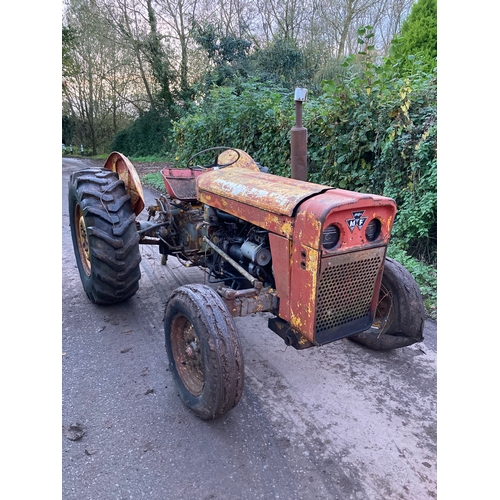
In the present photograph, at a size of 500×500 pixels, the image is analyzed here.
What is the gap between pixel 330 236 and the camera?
6.95 feet

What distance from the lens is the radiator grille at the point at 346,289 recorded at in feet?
7.12

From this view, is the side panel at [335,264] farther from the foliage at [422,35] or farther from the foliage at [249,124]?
the foliage at [249,124]

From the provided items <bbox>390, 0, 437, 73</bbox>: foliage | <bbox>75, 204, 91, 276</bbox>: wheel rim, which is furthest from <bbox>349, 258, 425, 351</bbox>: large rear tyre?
<bbox>390, 0, 437, 73</bbox>: foliage

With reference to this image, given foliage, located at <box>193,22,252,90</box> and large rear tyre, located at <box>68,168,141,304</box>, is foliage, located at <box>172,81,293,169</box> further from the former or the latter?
foliage, located at <box>193,22,252,90</box>

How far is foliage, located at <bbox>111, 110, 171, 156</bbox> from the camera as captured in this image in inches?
755

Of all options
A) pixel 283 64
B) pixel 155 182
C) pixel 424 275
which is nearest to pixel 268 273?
pixel 424 275

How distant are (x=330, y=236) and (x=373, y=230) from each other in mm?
323

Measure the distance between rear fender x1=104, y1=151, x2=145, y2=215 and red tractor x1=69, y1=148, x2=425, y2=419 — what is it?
0.18 meters

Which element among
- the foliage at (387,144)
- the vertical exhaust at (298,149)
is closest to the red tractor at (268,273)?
the vertical exhaust at (298,149)

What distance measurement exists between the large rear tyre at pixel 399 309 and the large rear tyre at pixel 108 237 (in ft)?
6.50

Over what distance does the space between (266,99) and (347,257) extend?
5847mm

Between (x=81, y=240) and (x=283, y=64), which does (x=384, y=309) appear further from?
(x=283, y=64)

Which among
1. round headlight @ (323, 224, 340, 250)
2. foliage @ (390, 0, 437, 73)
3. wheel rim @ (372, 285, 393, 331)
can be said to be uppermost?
foliage @ (390, 0, 437, 73)

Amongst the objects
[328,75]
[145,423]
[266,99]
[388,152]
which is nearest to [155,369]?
[145,423]
